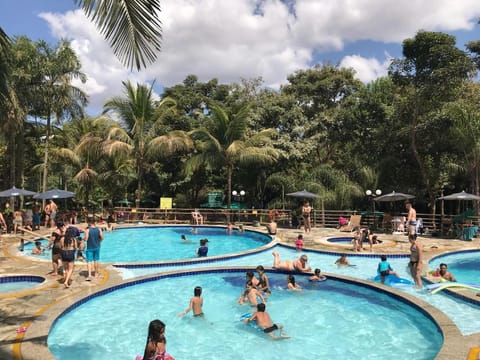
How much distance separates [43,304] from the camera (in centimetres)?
760

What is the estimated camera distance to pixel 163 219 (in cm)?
2562

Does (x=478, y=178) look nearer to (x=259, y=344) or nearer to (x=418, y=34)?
(x=418, y=34)

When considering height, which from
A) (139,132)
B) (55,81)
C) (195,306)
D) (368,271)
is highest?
(55,81)

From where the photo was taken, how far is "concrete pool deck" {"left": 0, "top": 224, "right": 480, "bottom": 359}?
5.53 m

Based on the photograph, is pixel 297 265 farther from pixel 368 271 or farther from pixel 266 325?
pixel 266 325

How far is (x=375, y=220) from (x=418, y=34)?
9798 millimetres

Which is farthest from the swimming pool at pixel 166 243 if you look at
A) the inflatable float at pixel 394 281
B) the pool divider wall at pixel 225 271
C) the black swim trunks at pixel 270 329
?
the black swim trunks at pixel 270 329

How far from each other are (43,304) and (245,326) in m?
4.02

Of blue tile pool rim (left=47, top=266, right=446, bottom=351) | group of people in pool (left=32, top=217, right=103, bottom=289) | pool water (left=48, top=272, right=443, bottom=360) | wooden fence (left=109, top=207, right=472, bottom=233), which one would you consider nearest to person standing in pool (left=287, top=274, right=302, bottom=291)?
pool water (left=48, top=272, right=443, bottom=360)

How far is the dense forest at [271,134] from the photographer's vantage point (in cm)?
1980

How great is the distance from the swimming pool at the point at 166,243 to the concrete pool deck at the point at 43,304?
244 centimetres

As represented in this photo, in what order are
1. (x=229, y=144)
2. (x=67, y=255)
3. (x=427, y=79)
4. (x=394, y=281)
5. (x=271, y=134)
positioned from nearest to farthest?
(x=67, y=255) → (x=394, y=281) → (x=427, y=79) → (x=229, y=144) → (x=271, y=134)

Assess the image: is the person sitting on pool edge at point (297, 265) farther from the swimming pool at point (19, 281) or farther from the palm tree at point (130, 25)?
the palm tree at point (130, 25)

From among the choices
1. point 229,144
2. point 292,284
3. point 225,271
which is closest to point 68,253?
point 225,271
